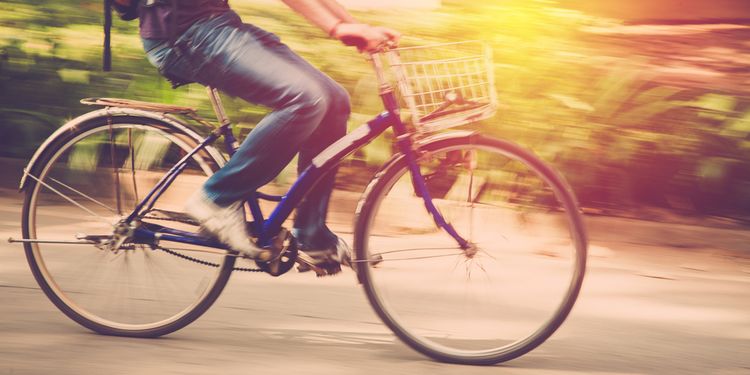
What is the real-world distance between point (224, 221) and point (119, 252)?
59cm

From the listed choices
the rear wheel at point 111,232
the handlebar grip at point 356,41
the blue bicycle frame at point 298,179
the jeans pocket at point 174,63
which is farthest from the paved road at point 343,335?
the handlebar grip at point 356,41

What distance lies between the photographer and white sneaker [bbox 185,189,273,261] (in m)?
3.65

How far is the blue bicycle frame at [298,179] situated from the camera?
3594mm

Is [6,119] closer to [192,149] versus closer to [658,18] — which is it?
[192,149]

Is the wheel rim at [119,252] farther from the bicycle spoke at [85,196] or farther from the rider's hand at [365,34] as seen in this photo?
the rider's hand at [365,34]

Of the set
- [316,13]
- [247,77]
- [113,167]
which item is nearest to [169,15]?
[247,77]

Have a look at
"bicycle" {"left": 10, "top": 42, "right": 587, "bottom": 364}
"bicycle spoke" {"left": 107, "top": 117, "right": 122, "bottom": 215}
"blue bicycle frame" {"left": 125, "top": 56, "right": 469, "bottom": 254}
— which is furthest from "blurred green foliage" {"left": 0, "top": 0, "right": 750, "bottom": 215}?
"blue bicycle frame" {"left": 125, "top": 56, "right": 469, "bottom": 254}

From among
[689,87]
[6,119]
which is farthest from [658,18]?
[6,119]

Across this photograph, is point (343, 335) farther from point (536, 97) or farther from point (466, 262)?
point (536, 97)

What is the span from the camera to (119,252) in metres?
3.99

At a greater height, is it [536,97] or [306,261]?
[536,97]

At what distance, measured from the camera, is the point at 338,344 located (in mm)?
4043

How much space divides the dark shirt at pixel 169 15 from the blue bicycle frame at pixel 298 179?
30 centimetres

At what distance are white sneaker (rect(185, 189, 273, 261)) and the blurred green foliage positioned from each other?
276 cm
